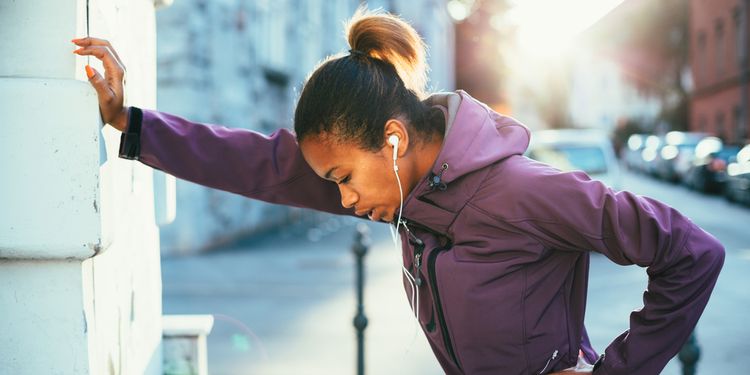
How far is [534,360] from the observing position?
1923mm

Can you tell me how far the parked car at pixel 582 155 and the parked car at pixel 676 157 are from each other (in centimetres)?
1335

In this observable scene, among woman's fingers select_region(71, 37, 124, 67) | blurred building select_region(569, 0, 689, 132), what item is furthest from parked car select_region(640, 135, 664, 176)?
woman's fingers select_region(71, 37, 124, 67)

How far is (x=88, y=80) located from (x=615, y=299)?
7424 millimetres

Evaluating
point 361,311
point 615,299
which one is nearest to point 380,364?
point 361,311

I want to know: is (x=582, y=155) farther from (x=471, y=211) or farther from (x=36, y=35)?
(x=36, y=35)

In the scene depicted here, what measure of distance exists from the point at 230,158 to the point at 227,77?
34.6ft

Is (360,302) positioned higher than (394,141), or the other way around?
(394,141)

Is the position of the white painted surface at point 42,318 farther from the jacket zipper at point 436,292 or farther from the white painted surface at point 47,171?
the jacket zipper at point 436,292

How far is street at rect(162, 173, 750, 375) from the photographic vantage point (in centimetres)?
592

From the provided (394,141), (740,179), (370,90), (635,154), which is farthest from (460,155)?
(635,154)

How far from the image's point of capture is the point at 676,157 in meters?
26.8

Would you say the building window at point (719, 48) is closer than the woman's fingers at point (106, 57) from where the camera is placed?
No

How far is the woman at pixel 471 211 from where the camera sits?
1789 mm

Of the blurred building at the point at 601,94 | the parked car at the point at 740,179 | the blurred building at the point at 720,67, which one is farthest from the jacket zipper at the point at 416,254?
the blurred building at the point at 601,94
